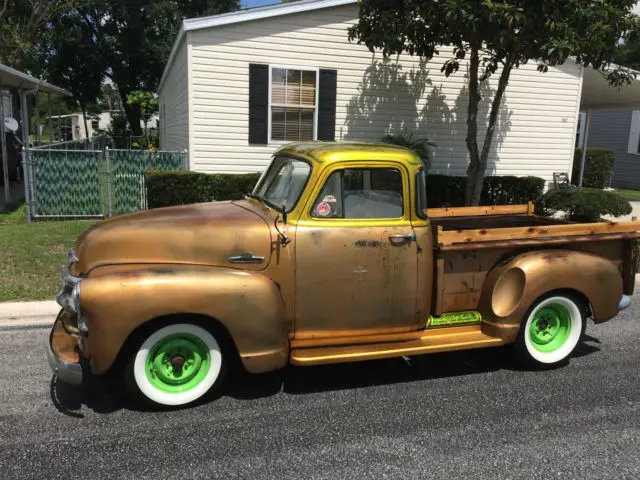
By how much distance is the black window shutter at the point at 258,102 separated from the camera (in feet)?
34.9

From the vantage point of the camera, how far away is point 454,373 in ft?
15.0

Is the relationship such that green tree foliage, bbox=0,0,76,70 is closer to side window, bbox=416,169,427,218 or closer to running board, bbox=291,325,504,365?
side window, bbox=416,169,427,218

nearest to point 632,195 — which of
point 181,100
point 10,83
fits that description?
point 181,100

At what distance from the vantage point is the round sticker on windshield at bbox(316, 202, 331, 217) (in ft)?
13.2

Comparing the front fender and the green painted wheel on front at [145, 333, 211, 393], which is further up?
the front fender

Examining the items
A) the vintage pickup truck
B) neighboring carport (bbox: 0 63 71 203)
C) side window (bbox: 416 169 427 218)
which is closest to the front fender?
the vintage pickup truck

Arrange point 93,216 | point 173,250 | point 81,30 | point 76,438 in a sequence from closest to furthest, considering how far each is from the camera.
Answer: point 76,438 < point 173,250 < point 93,216 < point 81,30

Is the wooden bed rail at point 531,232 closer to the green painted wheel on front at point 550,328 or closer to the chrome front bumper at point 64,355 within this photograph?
the green painted wheel on front at point 550,328

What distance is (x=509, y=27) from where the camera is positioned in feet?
24.9

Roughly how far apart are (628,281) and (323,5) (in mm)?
8189

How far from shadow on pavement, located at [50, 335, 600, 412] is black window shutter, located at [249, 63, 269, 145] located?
7.11 metres

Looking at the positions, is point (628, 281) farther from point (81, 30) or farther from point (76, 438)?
point (81, 30)

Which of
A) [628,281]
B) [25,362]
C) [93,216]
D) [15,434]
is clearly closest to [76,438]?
[15,434]

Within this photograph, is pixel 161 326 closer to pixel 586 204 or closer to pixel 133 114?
pixel 586 204
